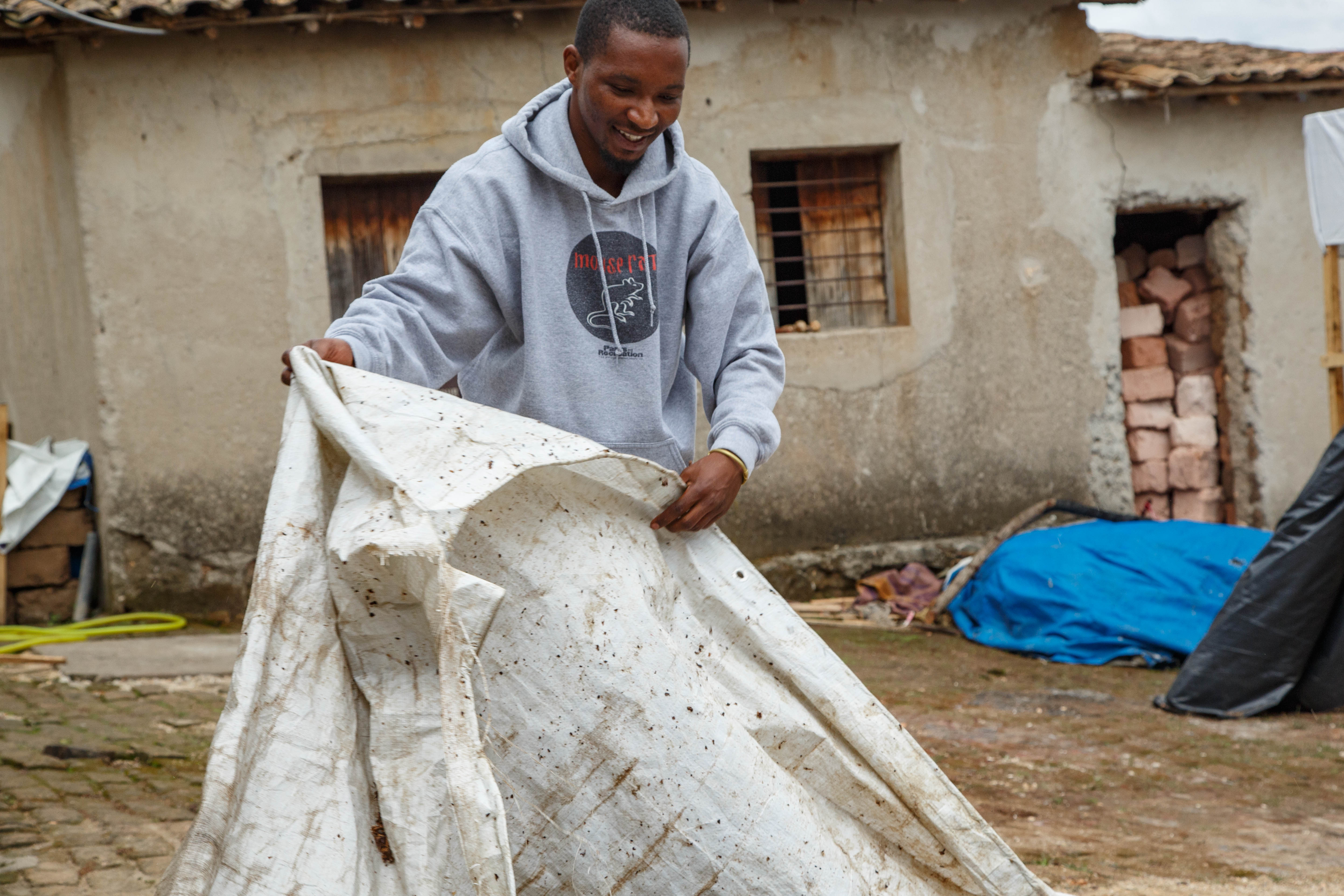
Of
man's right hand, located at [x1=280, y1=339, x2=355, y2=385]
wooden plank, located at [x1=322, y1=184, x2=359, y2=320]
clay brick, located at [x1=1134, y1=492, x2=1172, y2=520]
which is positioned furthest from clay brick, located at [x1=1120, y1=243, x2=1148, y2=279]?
man's right hand, located at [x1=280, y1=339, x2=355, y2=385]

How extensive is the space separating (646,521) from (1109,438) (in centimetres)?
626

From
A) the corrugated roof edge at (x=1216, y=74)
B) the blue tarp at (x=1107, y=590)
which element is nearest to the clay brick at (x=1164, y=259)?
the corrugated roof edge at (x=1216, y=74)

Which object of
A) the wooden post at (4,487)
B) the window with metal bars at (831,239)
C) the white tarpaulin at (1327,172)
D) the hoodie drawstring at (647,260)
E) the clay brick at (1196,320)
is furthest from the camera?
the clay brick at (1196,320)

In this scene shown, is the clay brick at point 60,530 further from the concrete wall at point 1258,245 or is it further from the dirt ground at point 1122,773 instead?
the concrete wall at point 1258,245

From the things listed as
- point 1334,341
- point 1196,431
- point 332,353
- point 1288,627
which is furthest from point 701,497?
point 1196,431

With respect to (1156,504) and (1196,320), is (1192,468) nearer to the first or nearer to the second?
(1156,504)

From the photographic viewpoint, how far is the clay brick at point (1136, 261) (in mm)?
8109

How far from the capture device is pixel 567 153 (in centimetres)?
199

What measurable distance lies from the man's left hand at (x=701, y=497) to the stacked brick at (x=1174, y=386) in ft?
21.7

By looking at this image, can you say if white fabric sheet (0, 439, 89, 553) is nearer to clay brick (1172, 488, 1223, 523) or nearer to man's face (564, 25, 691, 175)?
man's face (564, 25, 691, 175)

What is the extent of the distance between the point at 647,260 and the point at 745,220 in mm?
4984

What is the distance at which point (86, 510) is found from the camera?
21.8 ft

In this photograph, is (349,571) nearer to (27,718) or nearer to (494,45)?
(27,718)

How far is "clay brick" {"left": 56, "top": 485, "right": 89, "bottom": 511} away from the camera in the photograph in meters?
6.55
